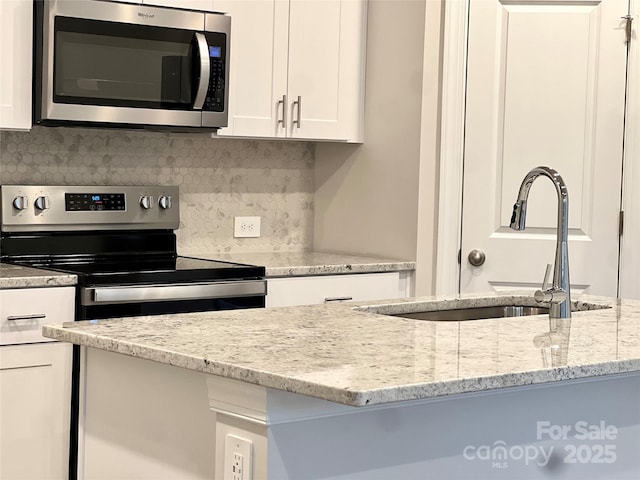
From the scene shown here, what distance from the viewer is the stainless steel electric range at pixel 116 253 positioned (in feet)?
10.2

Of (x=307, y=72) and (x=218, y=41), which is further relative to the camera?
(x=307, y=72)

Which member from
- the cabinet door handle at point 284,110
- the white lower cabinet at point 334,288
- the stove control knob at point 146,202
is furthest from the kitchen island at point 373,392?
the cabinet door handle at point 284,110

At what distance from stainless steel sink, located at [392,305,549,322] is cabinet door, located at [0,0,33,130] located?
159 cm

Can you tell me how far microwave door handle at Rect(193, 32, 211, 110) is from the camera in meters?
3.54

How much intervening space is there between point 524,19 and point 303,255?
53.2 inches

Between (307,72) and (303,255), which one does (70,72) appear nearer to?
(307,72)

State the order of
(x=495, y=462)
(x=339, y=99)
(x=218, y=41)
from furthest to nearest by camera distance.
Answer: (x=339, y=99)
(x=218, y=41)
(x=495, y=462)

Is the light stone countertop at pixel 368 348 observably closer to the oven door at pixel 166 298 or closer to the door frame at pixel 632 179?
the oven door at pixel 166 298

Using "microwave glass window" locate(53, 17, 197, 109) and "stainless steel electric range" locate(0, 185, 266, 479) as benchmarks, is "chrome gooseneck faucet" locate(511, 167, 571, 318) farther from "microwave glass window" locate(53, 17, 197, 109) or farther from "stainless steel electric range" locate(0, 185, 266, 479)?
"microwave glass window" locate(53, 17, 197, 109)

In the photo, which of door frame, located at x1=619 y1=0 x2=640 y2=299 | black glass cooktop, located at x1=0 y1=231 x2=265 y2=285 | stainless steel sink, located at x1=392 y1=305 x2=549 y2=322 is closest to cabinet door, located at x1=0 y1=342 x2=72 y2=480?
black glass cooktop, located at x1=0 y1=231 x2=265 y2=285

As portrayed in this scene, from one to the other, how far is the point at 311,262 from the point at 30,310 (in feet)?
4.10

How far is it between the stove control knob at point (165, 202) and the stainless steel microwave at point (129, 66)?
1.18 ft

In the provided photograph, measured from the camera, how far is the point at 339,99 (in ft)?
13.6

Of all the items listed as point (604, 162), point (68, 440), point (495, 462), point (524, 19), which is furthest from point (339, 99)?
point (495, 462)
